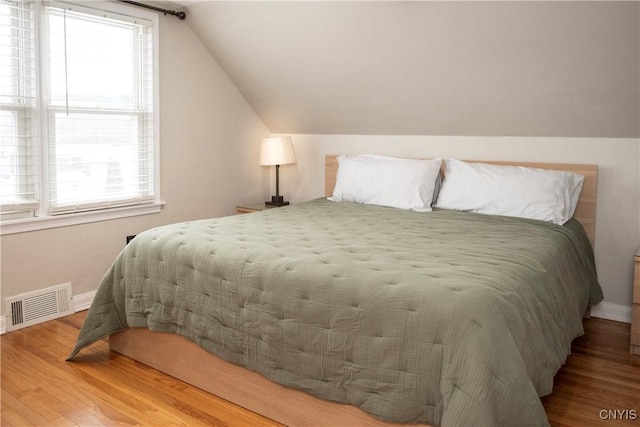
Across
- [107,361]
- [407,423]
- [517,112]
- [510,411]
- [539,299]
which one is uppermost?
[517,112]

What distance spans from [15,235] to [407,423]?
253 centimetres

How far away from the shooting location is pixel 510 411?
5.72ft

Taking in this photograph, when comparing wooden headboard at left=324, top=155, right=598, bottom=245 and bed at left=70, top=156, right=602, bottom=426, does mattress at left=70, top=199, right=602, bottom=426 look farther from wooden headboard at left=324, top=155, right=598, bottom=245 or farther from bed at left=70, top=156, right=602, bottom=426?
wooden headboard at left=324, top=155, right=598, bottom=245

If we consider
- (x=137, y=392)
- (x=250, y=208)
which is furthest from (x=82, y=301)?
(x=250, y=208)

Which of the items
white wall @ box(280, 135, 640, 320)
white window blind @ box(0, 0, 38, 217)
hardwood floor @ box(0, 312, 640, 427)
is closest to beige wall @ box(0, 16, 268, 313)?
white window blind @ box(0, 0, 38, 217)

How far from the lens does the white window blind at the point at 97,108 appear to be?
11.1ft

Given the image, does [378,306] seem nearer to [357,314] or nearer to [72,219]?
[357,314]

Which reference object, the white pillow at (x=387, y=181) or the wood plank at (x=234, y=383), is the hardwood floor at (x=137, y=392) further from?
the white pillow at (x=387, y=181)

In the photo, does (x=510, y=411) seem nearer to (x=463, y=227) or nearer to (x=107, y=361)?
(x=463, y=227)

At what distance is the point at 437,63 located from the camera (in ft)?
11.6

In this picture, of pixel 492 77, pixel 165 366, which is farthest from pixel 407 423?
pixel 492 77

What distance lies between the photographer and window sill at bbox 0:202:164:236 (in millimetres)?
3227

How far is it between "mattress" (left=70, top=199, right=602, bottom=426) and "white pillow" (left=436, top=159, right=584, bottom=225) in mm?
159

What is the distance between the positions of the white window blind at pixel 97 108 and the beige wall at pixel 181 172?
0.14m
